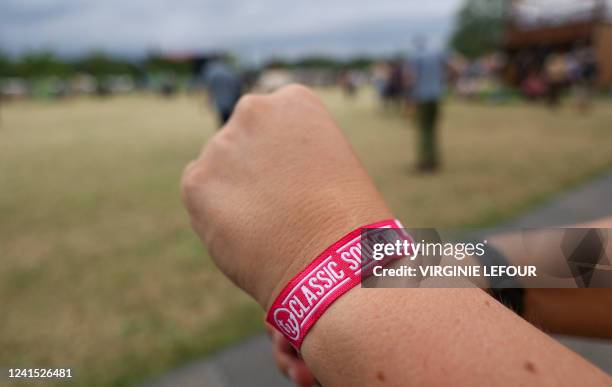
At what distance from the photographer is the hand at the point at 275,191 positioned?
0.70m

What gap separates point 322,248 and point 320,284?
6cm

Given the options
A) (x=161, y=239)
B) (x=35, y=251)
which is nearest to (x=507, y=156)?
(x=161, y=239)

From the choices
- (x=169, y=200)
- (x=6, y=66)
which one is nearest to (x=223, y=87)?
(x=169, y=200)

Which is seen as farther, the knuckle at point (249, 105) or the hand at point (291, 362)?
the hand at point (291, 362)

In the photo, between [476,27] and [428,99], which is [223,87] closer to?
[428,99]

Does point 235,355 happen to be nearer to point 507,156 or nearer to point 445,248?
point 445,248

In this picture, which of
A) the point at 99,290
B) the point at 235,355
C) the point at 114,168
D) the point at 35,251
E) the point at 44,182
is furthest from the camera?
the point at 114,168

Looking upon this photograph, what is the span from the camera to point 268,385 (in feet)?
6.79

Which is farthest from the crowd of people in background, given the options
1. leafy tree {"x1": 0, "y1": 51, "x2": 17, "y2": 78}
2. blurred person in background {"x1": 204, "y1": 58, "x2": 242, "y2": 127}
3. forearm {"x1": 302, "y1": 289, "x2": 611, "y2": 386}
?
leafy tree {"x1": 0, "y1": 51, "x2": 17, "y2": 78}

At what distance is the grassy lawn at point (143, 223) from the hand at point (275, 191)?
1.85 meters

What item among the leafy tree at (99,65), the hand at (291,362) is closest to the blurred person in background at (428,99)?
the hand at (291,362)

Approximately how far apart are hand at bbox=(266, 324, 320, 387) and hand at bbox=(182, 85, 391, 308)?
246mm

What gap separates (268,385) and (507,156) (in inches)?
265

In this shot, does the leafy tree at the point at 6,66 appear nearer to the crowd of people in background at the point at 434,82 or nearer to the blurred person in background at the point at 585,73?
the crowd of people in background at the point at 434,82
